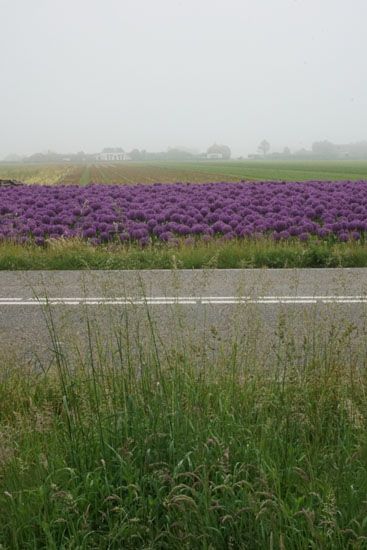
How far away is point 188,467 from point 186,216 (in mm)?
12123

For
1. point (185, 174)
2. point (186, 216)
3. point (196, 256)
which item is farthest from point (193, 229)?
point (185, 174)

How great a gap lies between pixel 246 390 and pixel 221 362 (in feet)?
1.53

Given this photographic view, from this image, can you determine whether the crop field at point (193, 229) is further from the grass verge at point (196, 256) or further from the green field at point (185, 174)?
the green field at point (185, 174)

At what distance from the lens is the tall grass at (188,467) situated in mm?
2643

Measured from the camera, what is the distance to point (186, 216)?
15.0 metres

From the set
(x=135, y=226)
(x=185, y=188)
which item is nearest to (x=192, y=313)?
(x=135, y=226)

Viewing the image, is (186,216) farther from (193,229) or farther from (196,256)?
(196,256)

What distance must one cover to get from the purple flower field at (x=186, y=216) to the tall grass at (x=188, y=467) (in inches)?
261

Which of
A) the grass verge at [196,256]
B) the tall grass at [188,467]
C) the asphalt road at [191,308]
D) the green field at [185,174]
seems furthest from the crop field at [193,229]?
the green field at [185,174]

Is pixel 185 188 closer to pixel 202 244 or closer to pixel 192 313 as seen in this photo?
pixel 202 244

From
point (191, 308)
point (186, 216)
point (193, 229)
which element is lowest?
point (191, 308)

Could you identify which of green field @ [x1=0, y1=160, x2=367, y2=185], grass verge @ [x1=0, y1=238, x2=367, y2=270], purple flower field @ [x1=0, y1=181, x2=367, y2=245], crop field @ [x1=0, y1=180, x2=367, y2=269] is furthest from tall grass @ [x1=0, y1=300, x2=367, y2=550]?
green field @ [x1=0, y1=160, x2=367, y2=185]

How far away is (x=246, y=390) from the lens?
400 centimetres

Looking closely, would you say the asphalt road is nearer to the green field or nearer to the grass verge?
the grass verge
